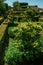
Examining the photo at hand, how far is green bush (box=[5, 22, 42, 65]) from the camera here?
13930mm

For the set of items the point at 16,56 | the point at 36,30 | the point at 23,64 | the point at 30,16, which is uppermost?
the point at 36,30

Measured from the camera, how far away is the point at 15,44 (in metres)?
14.9

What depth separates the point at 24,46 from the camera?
14617 millimetres

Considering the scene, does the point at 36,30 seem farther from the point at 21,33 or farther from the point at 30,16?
the point at 30,16

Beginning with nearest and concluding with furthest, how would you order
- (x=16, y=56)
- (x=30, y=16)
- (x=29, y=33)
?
(x=16, y=56), (x=29, y=33), (x=30, y=16)

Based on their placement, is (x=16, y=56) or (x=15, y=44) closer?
(x=16, y=56)

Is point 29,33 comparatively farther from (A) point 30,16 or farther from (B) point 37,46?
(A) point 30,16

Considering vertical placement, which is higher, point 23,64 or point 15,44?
point 15,44

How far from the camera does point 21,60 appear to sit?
14102mm

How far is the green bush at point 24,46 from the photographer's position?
45.7 ft

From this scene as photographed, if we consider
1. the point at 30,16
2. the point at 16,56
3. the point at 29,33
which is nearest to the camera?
the point at 16,56

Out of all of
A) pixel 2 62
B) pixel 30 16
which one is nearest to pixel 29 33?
pixel 2 62

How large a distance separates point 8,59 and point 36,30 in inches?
130

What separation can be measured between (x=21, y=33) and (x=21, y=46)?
100 cm
